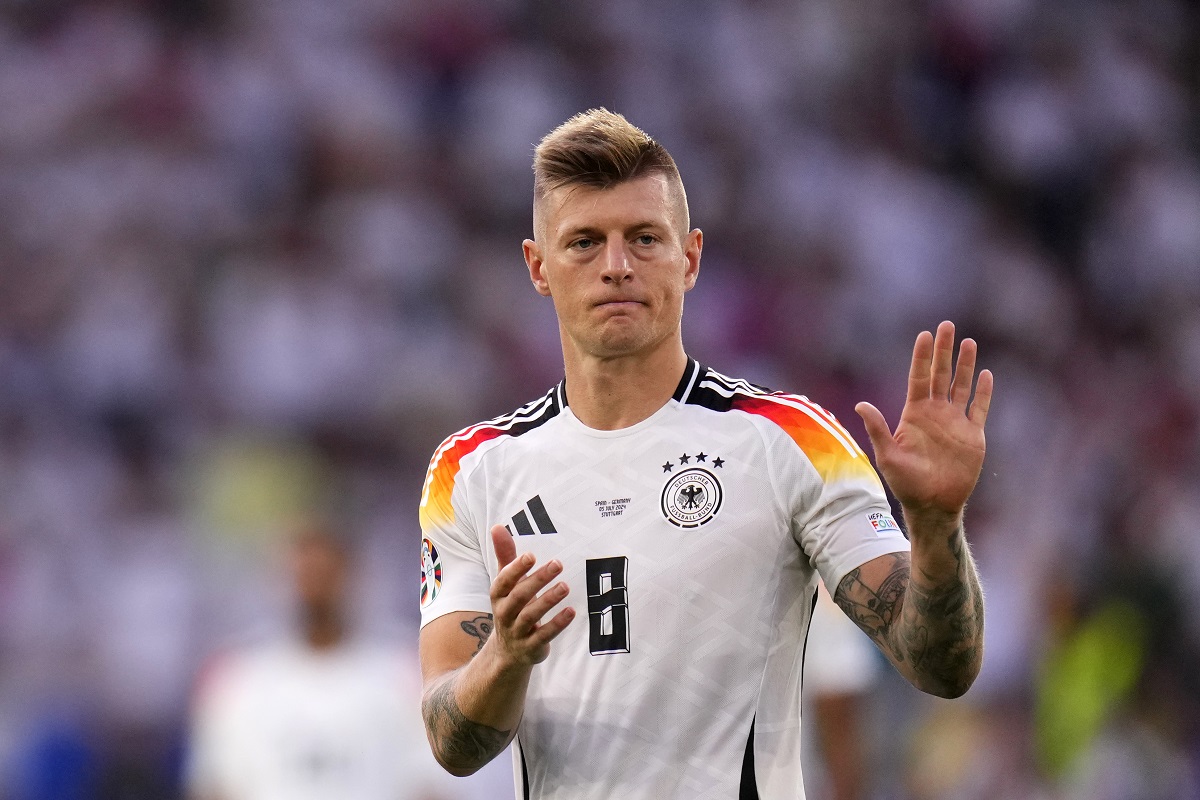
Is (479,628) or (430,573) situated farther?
(430,573)

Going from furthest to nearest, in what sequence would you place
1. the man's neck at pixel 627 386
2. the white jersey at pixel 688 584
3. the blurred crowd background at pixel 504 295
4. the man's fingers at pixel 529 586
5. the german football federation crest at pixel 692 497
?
1. the blurred crowd background at pixel 504 295
2. the man's neck at pixel 627 386
3. the german football federation crest at pixel 692 497
4. the white jersey at pixel 688 584
5. the man's fingers at pixel 529 586

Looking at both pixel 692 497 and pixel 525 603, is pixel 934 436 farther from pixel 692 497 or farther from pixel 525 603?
pixel 525 603

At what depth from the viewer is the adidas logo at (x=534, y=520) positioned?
3.95m

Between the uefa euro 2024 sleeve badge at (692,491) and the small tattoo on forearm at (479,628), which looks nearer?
the uefa euro 2024 sleeve badge at (692,491)

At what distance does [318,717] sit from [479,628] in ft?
10.4

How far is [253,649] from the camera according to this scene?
7.57 m

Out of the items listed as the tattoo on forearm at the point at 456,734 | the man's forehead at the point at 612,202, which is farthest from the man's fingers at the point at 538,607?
the man's forehead at the point at 612,202

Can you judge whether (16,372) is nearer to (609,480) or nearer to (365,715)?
(365,715)

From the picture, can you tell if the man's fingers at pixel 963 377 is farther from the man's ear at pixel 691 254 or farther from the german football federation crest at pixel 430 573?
the german football federation crest at pixel 430 573

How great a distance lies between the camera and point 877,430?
11.2ft

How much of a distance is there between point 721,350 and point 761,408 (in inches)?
314

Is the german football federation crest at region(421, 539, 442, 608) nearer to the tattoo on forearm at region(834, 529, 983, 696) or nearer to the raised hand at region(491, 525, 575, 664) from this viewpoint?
the raised hand at region(491, 525, 575, 664)

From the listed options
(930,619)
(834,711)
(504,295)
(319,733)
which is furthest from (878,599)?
(504,295)

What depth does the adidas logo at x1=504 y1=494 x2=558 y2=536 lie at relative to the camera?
3945 mm
